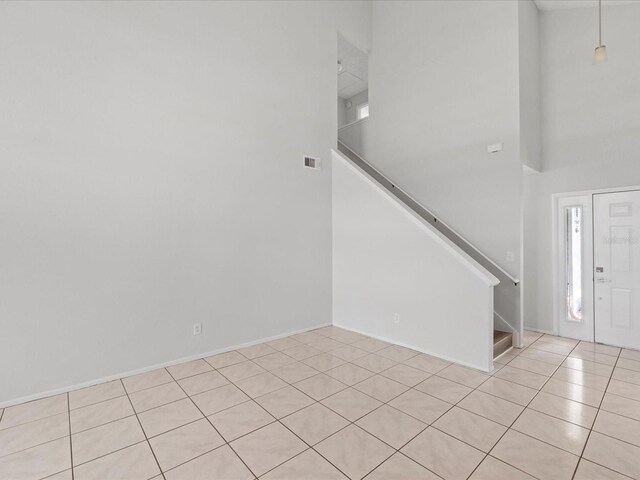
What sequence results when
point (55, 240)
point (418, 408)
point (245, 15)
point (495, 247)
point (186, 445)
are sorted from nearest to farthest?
1. point (186, 445)
2. point (418, 408)
3. point (55, 240)
4. point (245, 15)
5. point (495, 247)

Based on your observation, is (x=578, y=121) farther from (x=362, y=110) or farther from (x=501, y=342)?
(x=362, y=110)

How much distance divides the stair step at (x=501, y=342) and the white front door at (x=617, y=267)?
1.41 metres

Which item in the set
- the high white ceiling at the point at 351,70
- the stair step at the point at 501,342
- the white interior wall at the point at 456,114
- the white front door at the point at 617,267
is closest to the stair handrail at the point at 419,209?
the white interior wall at the point at 456,114

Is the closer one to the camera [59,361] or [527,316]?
[59,361]

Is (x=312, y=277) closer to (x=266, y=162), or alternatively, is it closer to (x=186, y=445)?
(x=266, y=162)

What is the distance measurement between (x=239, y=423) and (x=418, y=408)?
154cm

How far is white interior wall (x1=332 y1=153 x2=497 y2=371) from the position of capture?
3.64 m

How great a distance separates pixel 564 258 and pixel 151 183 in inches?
234

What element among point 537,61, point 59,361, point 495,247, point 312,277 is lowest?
point 59,361

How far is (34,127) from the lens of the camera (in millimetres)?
2859

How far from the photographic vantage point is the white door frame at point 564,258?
4594 mm

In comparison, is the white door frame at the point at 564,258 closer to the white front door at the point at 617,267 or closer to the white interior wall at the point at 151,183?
the white front door at the point at 617,267

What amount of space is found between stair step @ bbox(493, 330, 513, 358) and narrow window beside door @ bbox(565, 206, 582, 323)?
1292 millimetres

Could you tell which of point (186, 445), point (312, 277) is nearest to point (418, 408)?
point (186, 445)
